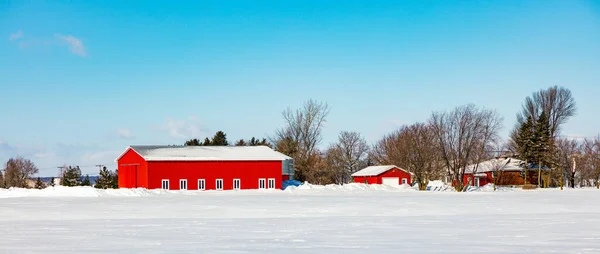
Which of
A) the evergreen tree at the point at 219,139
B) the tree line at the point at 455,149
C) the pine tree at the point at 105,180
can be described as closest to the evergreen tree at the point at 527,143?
the tree line at the point at 455,149

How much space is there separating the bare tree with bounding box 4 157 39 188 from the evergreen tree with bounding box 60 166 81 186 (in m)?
7.02

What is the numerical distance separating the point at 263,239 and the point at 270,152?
1760 inches

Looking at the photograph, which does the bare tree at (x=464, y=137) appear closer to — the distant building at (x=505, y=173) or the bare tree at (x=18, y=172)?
the distant building at (x=505, y=173)

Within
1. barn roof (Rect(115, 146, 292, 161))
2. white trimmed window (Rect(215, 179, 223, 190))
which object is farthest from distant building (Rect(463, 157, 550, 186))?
white trimmed window (Rect(215, 179, 223, 190))

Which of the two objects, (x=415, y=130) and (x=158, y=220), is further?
(x=415, y=130)

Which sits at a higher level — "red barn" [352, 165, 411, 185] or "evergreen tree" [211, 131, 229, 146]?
"evergreen tree" [211, 131, 229, 146]

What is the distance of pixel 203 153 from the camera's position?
58.2 meters

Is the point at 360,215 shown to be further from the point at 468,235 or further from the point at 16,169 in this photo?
the point at 16,169

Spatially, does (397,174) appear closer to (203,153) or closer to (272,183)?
(272,183)

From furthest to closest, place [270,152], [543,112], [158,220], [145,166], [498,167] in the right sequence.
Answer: [543,112], [498,167], [270,152], [145,166], [158,220]

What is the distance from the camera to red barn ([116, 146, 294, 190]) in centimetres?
5522

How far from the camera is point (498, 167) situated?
73875mm

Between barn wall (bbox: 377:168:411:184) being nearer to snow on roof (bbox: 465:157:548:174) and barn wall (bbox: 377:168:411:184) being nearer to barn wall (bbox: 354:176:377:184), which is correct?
barn wall (bbox: 354:176:377:184)

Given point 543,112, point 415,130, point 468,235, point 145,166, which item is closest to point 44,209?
point 468,235
